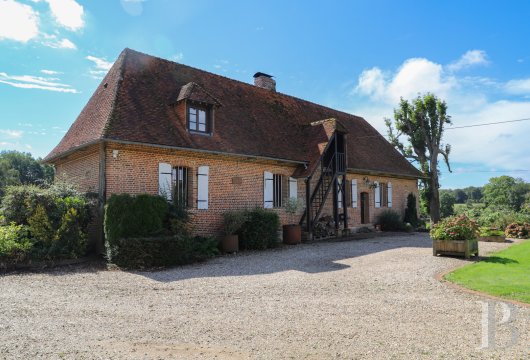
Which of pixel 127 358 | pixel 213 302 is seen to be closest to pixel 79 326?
pixel 127 358

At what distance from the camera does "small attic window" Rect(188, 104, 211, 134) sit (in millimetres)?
13469

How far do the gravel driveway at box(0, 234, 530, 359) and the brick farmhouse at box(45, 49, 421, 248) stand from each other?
374 centimetres

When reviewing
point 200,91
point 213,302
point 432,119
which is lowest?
point 213,302

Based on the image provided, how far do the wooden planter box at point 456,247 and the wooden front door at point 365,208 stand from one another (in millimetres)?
8936

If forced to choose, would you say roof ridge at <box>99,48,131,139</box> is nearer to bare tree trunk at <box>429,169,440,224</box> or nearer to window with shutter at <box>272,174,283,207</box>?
window with shutter at <box>272,174,283,207</box>

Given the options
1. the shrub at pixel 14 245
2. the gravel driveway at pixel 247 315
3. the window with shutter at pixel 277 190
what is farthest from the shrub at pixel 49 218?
the window with shutter at pixel 277 190

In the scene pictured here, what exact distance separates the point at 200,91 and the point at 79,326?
32.8 feet

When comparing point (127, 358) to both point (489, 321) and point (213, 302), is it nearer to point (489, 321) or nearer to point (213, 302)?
point (213, 302)

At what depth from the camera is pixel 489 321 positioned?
5.24 metres

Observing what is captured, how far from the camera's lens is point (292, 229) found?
14938mm

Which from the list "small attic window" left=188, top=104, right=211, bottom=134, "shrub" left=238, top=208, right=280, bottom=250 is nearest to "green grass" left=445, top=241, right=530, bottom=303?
"shrub" left=238, top=208, right=280, bottom=250

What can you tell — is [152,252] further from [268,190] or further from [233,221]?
[268,190]

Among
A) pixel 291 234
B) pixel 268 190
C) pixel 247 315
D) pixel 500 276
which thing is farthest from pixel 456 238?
pixel 247 315

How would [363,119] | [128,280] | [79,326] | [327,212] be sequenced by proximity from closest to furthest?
[79,326] < [128,280] < [327,212] < [363,119]
